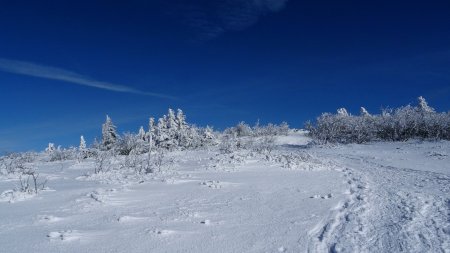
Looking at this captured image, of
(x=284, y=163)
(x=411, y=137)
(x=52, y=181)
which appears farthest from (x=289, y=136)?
(x=52, y=181)

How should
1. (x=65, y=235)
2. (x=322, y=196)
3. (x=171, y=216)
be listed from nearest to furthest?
(x=65, y=235) < (x=171, y=216) < (x=322, y=196)

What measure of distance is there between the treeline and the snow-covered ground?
19751mm

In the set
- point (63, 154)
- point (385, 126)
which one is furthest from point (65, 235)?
point (385, 126)

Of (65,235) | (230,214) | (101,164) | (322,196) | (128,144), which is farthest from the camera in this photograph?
(128,144)

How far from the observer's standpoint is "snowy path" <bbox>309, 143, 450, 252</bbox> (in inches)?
226

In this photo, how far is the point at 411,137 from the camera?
3234cm

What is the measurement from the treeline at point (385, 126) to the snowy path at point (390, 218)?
64.9 feet

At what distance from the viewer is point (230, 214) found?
787 cm

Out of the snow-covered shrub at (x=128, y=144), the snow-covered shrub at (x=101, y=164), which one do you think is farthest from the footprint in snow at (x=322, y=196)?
the snow-covered shrub at (x=128, y=144)

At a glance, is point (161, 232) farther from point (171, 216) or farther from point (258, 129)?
point (258, 129)

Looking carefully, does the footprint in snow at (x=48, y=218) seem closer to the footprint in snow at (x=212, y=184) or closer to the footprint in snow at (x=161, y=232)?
the footprint in snow at (x=161, y=232)

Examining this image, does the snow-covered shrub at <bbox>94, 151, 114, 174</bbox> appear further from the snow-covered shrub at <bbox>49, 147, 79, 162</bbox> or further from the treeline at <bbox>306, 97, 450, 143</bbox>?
the treeline at <bbox>306, 97, 450, 143</bbox>

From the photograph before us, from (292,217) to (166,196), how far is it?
3.37 m

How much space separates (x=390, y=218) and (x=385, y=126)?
93.4 feet
